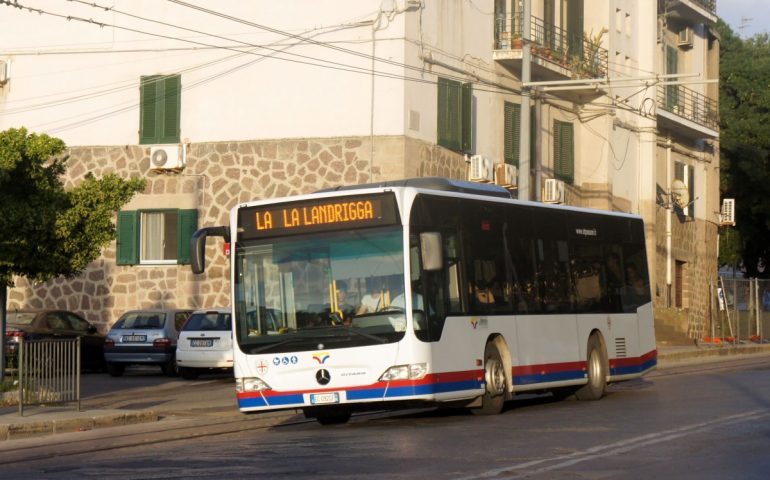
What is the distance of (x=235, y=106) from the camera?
1321 inches

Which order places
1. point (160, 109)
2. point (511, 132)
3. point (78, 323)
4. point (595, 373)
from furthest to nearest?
point (511, 132)
point (160, 109)
point (78, 323)
point (595, 373)

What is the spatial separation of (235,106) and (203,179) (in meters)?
1.95

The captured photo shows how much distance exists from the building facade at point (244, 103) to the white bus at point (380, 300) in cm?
1211

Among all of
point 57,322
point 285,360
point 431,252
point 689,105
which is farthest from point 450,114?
point 689,105

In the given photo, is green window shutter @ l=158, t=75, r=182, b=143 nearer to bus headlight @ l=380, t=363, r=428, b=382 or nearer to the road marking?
bus headlight @ l=380, t=363, r=428, b=382

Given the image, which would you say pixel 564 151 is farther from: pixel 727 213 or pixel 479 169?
pixel 727 213

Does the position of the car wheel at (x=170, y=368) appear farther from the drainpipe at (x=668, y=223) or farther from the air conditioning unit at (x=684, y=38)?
the air conditioning unit at (x=684, y=38)

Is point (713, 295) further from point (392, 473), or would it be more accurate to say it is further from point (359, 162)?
point (392, 473)

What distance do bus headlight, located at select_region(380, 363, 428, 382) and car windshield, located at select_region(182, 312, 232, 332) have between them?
13.0 metres

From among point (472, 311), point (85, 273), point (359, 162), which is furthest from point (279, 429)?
point (85, 273)

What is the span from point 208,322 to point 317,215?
12468mm

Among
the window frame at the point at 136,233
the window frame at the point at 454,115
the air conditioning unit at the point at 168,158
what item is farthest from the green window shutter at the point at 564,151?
the air conditioning unit at the point at 168,158

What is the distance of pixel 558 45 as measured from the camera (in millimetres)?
39562

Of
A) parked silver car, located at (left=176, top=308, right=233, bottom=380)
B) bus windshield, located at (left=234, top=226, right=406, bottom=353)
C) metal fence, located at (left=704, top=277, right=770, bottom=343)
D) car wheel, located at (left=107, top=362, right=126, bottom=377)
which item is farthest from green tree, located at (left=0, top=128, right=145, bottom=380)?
metal fence, located at (left=704, top=277, right=770, bottom=343)
